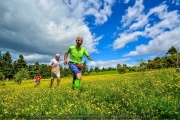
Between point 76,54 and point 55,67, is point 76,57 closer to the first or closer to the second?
point 76,54

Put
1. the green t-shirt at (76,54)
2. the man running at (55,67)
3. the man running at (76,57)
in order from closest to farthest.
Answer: the man running at (76,57)
the green t-shirt at (76,54)
the man running at (55,67)

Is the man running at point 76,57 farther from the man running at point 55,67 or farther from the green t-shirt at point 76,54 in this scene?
the man running at point 55,67

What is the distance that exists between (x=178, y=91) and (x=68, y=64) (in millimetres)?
5715

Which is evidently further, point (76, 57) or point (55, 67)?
point (55, 67)

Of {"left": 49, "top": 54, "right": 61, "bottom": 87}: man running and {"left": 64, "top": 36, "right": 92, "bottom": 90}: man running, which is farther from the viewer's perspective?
{"left": 49, "top": 54, "right": 61, "bottom": 87}: man running

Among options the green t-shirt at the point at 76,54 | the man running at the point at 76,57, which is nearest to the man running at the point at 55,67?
the man running at the point at 76,57

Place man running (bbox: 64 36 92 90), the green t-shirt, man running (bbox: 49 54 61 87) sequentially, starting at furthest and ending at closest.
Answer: man running (bbox: 49 54 61 87) → the green t-shirt → man running (bbox: 64 36 92 90)

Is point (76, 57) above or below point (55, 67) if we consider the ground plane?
above

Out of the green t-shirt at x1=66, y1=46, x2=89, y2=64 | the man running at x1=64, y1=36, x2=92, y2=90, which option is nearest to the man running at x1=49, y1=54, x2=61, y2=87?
the man running at x1=64, y1=36, x2=92, y2=90

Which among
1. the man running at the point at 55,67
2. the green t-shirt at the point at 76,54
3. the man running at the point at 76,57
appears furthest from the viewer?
the man running at the point at 55,67

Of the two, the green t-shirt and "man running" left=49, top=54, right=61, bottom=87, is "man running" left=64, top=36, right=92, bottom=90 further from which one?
"man running" left=49, top=54, right=61, bottom=87

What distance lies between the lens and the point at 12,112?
6691 millimetres

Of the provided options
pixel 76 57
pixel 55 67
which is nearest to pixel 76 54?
pixel 76 57

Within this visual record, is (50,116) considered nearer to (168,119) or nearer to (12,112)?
(12,112)
